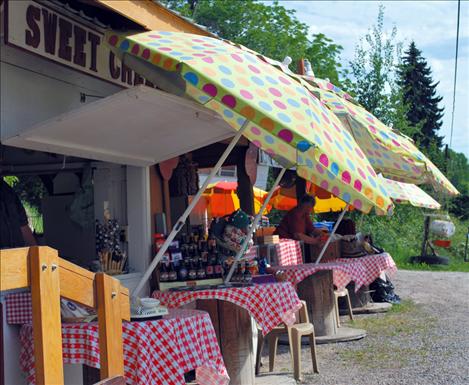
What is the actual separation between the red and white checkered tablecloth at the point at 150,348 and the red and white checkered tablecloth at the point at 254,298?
46.9 inches

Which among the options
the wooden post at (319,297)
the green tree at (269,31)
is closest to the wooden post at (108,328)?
the wooden post at (319,297)

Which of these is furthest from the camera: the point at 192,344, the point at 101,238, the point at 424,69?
the point at 424,69

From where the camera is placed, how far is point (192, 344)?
465 cm

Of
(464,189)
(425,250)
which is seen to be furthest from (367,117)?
(464,189)

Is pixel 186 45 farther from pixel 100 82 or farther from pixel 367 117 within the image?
pixel 367 117

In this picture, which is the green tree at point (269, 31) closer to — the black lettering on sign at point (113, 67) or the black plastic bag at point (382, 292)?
the black plastic bag at point (382, 292)

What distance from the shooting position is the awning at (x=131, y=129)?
4898 mm

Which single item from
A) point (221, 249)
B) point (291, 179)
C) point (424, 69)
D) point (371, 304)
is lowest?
point (371, 304)

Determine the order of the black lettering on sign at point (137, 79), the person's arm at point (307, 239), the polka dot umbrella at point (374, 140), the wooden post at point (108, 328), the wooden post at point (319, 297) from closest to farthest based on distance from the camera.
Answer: the wooden post at point (108, 328) → the black lettering on sign at point (137, 79) → the polka dot umbrella at point (374, 140) → the wooden post at point (319, 297) → the person's arm at point (307, 239)

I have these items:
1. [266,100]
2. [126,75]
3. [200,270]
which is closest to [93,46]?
[126,75]

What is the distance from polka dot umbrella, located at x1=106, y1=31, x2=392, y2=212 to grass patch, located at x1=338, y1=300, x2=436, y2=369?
3525 mm

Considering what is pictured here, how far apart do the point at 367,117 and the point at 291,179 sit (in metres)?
4.59

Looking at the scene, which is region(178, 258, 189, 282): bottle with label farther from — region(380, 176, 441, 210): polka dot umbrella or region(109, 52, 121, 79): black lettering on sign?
region(380, 176, 441, 210): polka dot umbrella

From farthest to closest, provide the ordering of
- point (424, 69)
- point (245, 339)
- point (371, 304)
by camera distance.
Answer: point (424, 69)
point (371, 304)
point (245, 339)
